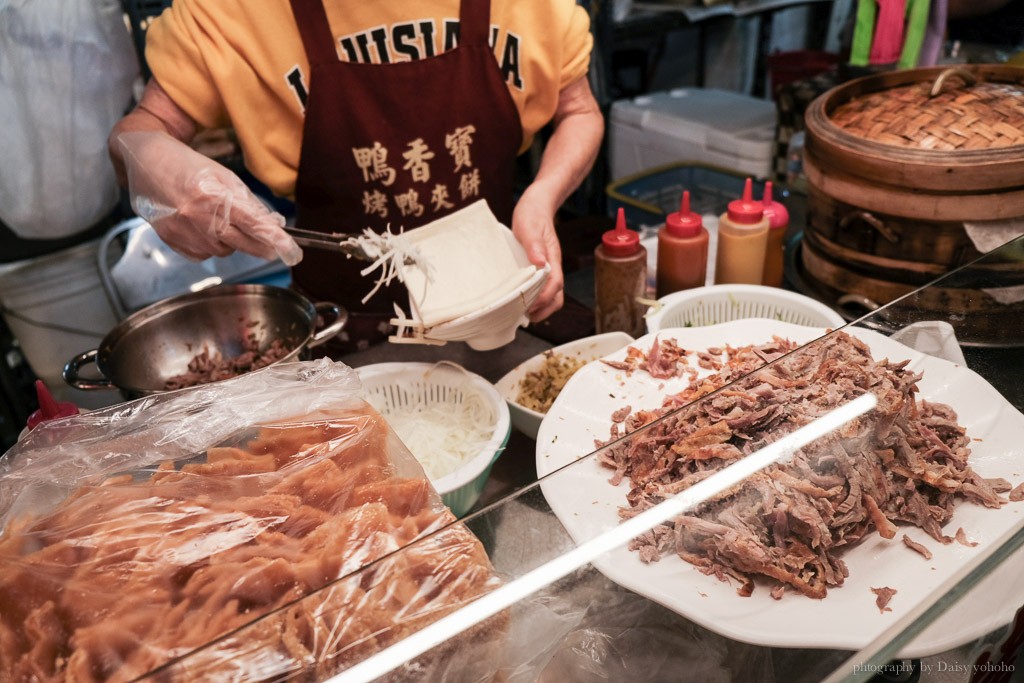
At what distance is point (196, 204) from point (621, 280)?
1.06 meters

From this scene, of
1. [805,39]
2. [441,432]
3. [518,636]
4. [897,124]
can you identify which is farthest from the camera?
[805,39]

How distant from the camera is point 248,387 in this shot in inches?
52.5

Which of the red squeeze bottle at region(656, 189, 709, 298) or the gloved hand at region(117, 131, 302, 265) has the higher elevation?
the gloved hand at region(117, 131, 302, 265)

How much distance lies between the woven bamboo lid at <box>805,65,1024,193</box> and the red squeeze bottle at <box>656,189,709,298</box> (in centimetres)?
41

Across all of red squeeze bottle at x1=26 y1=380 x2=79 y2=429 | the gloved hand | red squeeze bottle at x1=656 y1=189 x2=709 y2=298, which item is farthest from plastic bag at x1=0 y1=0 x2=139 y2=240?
red squeeze bottle at x1=656 y1=189 x2=709 y2=298

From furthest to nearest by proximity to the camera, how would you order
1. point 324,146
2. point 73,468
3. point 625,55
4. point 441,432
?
point 625,55, point 324,146, point 441,432, point 73,468

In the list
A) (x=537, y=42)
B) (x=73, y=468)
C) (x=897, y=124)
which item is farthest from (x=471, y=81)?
(x=73, y=468)

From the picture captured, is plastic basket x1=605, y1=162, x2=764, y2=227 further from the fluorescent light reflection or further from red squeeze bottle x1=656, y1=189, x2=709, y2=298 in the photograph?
the fluorescent light reflection

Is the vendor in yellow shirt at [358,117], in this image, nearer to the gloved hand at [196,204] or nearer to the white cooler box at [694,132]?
the gloved hand at [196,204]

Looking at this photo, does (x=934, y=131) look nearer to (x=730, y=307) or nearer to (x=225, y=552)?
(x=730, y=307)

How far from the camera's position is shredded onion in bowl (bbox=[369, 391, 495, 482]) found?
60.5 inches

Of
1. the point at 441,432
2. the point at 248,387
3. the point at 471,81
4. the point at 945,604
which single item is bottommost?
the point at 441,432

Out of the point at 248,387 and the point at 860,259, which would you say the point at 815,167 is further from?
the point at 248,387

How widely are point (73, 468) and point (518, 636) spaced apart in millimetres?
741
